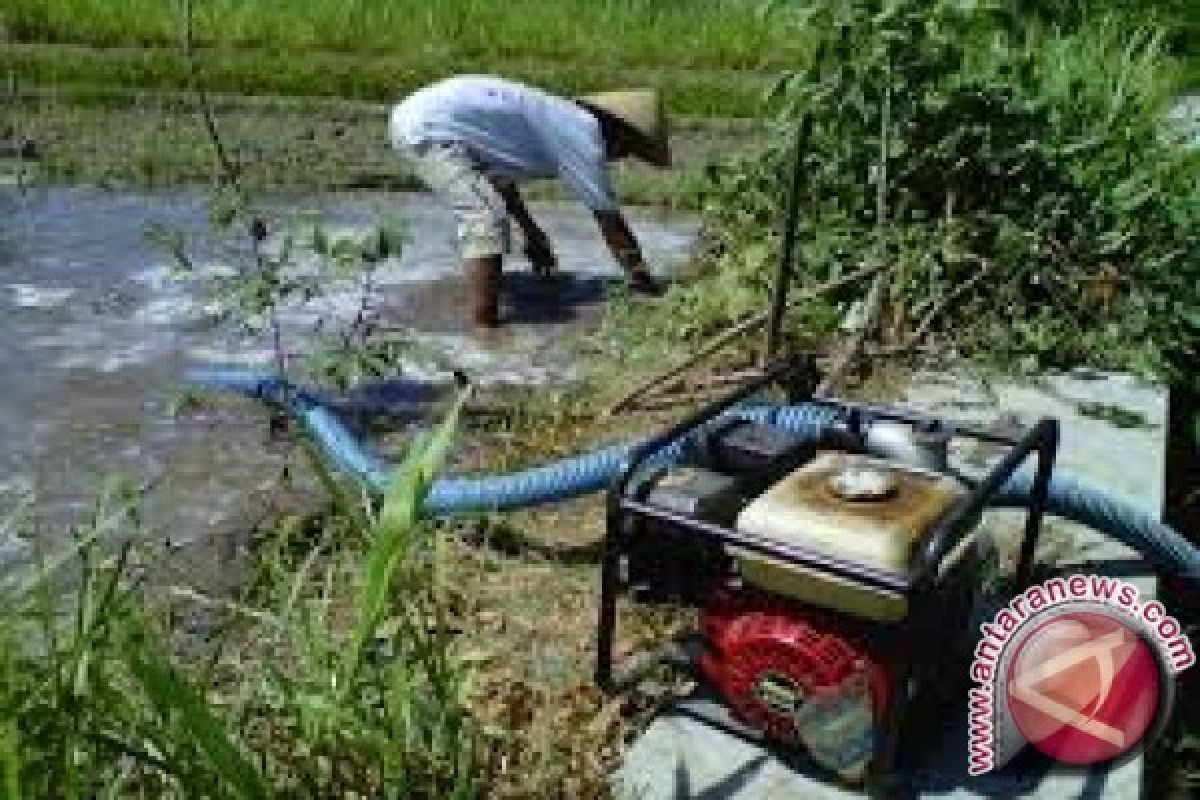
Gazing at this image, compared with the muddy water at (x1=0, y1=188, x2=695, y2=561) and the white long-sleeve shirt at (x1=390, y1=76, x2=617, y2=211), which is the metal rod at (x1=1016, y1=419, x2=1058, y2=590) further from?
the white long-sleeve shirt at (x1=390, y1=76, x2=617, y2=211)

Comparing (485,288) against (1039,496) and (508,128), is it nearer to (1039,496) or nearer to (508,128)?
(508,128)

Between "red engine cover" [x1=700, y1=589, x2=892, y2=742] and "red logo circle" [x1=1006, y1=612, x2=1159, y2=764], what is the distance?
0.88 ft

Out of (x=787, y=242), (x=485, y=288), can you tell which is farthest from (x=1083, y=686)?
(x=485, y=288)

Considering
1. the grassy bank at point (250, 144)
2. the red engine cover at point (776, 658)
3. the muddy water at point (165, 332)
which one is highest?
the grassy bank at point (250, 144)

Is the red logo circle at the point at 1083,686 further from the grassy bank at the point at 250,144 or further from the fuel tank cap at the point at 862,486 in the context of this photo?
the grassy bank at the point at 250,144

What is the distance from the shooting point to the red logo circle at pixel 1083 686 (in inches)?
97.8

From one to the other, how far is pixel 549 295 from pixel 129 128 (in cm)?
408

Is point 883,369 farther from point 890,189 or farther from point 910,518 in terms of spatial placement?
point 910,518

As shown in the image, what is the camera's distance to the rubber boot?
5.45 m

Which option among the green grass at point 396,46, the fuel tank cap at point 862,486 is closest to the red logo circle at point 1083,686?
the fuel tank cap at point 862,486

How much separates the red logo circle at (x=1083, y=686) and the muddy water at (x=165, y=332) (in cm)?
218

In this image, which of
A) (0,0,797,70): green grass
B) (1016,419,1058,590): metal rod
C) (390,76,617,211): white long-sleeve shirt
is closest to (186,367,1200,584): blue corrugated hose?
(1016,419,1058,590): metal rod

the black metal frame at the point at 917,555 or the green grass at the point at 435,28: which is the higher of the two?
the green grass at the point at 435,28

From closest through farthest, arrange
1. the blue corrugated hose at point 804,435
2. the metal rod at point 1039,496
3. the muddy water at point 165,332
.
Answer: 1. the metal rod at point 1039,496
2. the blue corrugated hose at point 804,435
3. the muddy water at point 165,332
